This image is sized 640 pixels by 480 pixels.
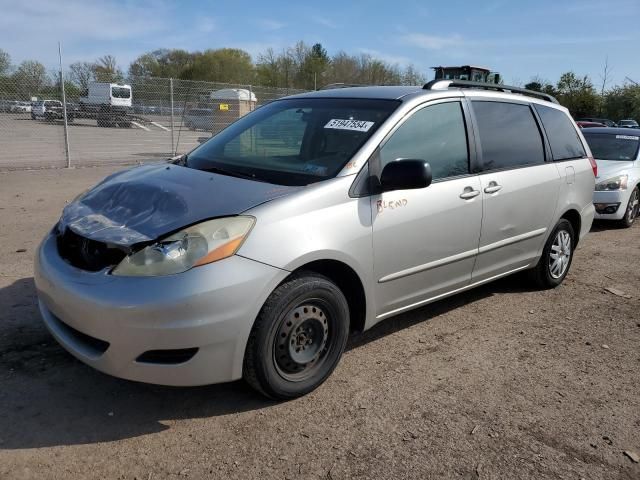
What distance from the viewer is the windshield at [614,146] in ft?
30.4

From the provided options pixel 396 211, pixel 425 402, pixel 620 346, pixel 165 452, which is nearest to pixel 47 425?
pixel 165 452

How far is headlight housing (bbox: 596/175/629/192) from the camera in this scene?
8539mm

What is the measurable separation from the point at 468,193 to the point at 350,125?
1.02 meters

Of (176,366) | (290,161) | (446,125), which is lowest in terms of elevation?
(176,366)

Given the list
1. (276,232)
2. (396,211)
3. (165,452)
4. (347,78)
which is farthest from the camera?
(347,78)

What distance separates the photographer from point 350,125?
365 cm

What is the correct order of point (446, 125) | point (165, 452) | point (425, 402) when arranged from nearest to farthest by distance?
point (165, 452), point (425, 402), point (446, 125)

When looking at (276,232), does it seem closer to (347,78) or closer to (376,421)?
(376,421)

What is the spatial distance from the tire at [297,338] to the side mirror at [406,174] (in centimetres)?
72

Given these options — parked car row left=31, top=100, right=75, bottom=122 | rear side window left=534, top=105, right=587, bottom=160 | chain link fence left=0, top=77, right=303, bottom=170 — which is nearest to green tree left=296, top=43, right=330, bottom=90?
chain link fence left=0, top=77, right=303, bottom=170

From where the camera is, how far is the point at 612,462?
8.99 feet

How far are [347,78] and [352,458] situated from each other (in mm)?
52520

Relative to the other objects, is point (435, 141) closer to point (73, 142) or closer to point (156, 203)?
point (156, 203)

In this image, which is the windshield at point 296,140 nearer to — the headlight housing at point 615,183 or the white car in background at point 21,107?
the headlight housing at point 615,183
